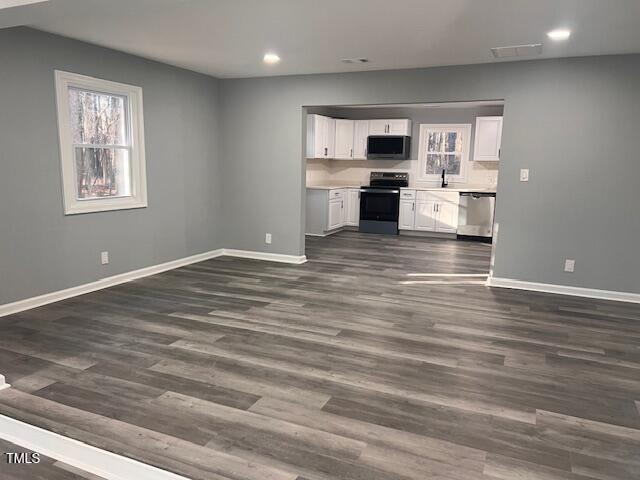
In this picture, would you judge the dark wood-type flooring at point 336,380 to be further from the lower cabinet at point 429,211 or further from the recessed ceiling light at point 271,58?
the lower cabinet at point 429,211

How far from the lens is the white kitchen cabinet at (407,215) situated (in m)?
8.64

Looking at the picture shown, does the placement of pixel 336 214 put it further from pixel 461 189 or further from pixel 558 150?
pixel 558 150

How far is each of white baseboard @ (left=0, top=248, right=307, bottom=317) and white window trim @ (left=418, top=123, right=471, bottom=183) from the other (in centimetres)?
387

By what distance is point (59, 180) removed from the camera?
168 inches

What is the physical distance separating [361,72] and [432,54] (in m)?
1.12

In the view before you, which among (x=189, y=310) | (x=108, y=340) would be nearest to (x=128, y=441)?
(x=108, y=340)

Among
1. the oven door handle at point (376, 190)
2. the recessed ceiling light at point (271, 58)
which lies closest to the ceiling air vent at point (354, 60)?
the recessed ceiling light at point (271, 58)

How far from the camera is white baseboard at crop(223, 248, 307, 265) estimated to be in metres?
6.24

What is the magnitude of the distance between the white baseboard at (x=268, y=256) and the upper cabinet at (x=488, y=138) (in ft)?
13.6

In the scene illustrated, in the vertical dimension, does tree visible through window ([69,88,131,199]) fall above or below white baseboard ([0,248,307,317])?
above

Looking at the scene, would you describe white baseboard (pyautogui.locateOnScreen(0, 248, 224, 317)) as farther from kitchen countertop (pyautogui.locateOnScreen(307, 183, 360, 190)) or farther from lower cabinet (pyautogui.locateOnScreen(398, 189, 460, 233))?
lower cabinet (pyautogui.locateOnScreen(398, 189, 460, 233))

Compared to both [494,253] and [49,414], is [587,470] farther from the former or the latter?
[494,253]

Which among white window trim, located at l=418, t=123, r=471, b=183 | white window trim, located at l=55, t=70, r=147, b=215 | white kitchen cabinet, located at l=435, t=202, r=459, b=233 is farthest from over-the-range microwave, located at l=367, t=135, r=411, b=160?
white window trim, located at l=55, t=70, r=147, b=215

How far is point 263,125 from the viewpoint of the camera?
20.2ft
